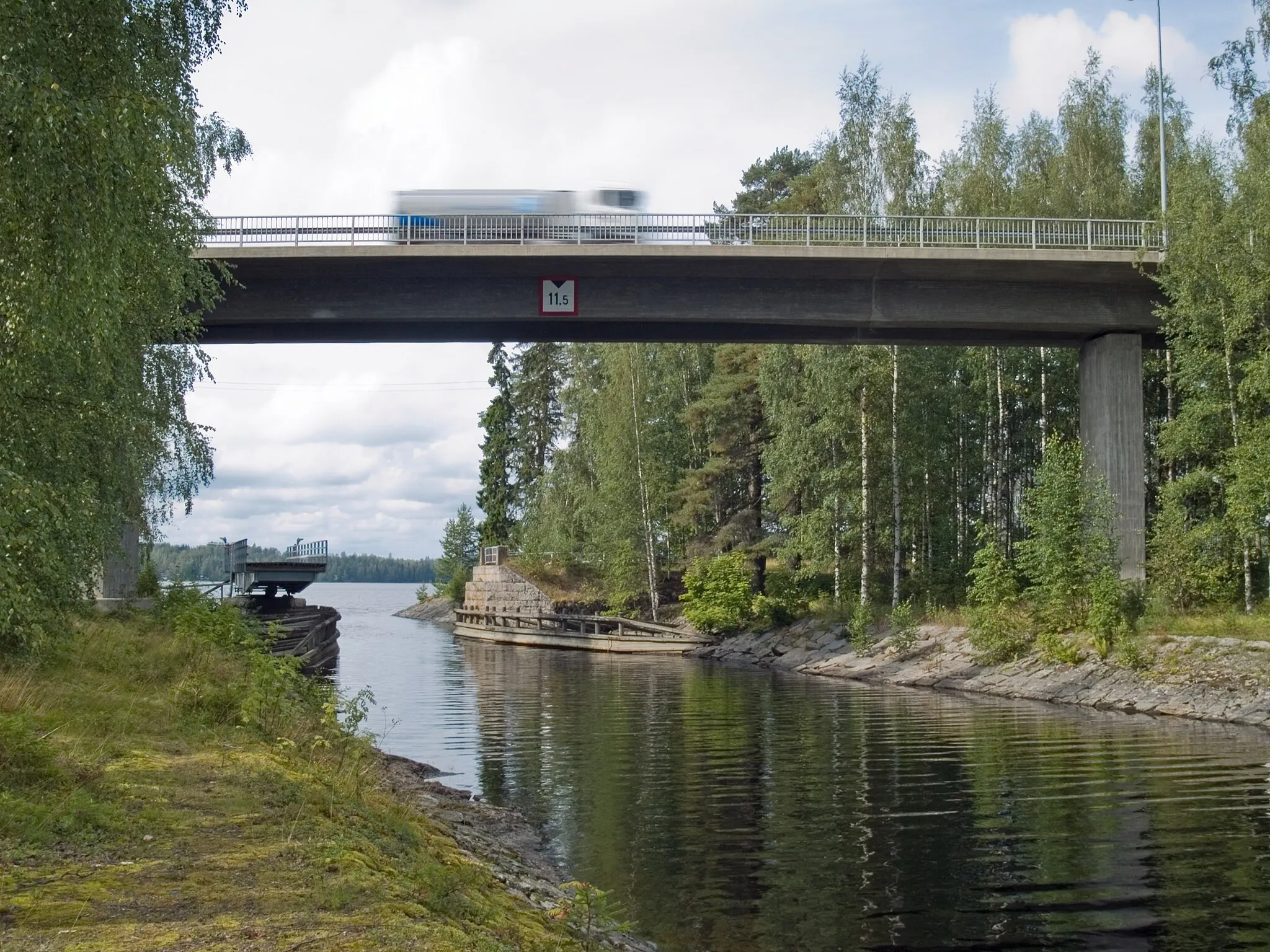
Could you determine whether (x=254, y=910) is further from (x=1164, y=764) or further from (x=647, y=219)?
(x=647, y=219)

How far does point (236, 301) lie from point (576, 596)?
1430 inches

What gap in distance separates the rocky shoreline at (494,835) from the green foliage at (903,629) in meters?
20.7

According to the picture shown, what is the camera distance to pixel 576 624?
56500 millimetres

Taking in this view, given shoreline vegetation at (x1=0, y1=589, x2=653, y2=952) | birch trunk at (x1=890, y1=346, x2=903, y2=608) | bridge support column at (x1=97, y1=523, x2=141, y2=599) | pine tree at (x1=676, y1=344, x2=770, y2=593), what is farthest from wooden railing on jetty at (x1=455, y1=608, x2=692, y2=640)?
shoreline vegetation at (x1=0, y1=589, x2=653, y2=952)

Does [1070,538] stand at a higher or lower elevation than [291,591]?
higher

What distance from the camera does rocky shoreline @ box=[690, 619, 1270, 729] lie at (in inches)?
918

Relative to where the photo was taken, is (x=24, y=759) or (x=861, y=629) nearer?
(x=24, y=759)

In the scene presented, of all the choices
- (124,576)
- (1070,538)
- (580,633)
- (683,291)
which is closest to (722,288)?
(683,291)

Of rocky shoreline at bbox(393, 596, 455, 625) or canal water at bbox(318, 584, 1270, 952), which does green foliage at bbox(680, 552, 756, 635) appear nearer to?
canal water at bbox(318, 584, 1270, 952)

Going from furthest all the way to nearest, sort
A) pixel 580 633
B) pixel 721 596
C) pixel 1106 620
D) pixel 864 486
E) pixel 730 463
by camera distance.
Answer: pixel 580 633 < pixel 730 463 < pixel 721 596 < pixel 864 486 < pixel 1106 620

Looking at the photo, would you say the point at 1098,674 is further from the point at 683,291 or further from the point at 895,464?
the point at 683,291

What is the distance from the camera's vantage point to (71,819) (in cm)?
797

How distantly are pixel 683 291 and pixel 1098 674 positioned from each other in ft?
44.5

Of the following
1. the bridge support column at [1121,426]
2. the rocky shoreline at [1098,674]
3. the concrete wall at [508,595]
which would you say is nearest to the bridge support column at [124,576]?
the rocky shoreline at [1098,674]
